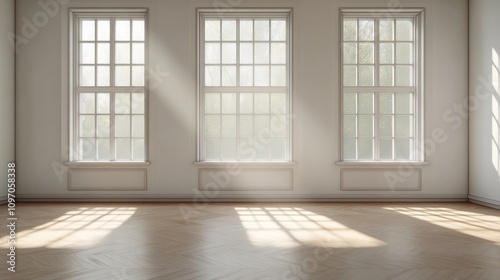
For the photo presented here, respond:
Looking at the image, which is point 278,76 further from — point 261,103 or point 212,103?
point 212,103

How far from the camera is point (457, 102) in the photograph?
7.29 m

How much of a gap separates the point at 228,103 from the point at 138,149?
189 cm

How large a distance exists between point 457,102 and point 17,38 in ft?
26.6

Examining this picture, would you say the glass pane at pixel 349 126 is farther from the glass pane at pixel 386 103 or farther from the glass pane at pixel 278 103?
the glass pane at pixel 278 103

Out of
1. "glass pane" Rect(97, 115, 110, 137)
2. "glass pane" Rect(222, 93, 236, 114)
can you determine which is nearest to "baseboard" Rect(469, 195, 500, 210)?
"glass pane" Rect(222, 93, 236, 114)

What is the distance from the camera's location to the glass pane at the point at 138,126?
7.43 meters

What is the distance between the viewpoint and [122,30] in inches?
295

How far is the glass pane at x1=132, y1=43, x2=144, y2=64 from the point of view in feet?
24.5

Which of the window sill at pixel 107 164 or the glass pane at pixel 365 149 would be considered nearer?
the window sill at pixel 107 164

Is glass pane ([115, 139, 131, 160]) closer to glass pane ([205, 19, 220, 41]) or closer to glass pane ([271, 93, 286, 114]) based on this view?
glass pane ([205, 19, 220, 41])

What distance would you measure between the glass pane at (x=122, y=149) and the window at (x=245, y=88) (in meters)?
1.39

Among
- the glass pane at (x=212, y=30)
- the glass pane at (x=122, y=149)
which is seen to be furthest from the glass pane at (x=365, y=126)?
the glass pane at (x=122, y=149)

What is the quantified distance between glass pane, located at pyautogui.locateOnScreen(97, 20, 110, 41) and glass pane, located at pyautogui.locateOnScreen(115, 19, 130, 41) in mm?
191

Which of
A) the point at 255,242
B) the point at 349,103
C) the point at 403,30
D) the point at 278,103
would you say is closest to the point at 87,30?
the point at 278,103
